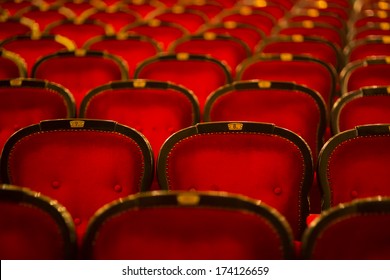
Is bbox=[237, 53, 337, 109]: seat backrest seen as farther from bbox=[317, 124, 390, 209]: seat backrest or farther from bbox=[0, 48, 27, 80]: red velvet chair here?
bbox=[0, 48, 27, 80]: red velvet chair

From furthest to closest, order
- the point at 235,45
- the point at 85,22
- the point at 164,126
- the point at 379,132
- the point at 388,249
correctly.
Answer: the point at 85,22 < the point at 235,45 < the point at 164,126 < the point at 379,132 < the point at 388,249

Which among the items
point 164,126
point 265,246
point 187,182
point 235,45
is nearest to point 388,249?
point 265,246

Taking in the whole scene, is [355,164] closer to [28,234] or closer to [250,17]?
[28,234]

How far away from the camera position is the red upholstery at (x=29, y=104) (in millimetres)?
1182

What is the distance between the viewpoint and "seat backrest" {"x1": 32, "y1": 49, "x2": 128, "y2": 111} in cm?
150

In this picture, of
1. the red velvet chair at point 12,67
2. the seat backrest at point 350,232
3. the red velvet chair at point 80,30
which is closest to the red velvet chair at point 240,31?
the red velvet chair at point 80,30

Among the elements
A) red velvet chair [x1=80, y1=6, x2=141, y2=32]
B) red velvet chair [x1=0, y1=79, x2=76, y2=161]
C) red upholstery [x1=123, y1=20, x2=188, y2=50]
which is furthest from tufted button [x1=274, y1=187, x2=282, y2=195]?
red velvet chair [x1=80, y1=6, x2=141, y2=32]

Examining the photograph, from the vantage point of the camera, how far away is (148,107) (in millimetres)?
1181

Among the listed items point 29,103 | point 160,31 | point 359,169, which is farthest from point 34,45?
point 359,169

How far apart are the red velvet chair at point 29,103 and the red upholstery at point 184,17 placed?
4.15ft

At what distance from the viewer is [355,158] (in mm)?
897

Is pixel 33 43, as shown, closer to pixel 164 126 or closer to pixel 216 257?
pixel 164 126

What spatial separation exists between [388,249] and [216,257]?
0.76 feet

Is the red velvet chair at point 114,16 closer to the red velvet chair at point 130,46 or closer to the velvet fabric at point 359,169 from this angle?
the red velvet chair at point 130,46
